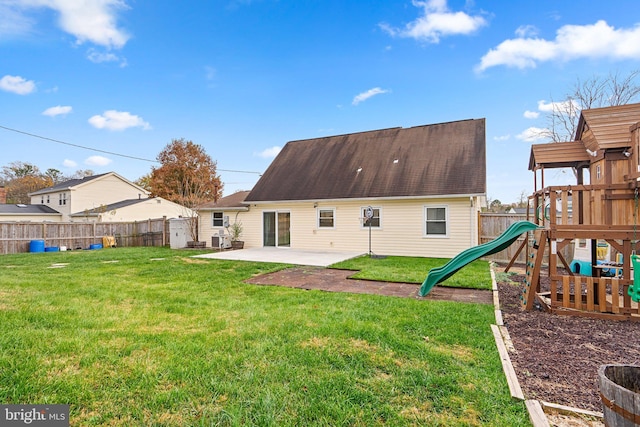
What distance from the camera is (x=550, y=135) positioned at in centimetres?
1625

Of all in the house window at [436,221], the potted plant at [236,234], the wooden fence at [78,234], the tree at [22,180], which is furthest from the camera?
the tree at [22,180]

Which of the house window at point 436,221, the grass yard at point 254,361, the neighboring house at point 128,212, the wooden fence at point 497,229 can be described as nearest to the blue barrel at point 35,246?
the neighboring house at point 128,212

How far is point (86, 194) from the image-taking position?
2600cm

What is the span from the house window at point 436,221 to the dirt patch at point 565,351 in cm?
657

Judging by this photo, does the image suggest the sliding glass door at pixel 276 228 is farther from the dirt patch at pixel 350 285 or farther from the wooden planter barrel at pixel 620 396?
the wooden planter barrel at pixel 620 396

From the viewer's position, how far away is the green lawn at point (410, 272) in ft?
22.5

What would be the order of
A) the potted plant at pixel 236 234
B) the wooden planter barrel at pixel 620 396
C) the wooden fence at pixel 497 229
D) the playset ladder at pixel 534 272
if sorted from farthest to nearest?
the potted plant at pixel 236 234 < the wooden fence at pixel 497 229 < the playset ladder at pixel 534 272 < the wooden planter barrel at pixel 620 396

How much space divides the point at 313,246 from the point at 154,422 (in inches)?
464

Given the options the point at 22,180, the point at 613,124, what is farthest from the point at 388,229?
the point at 22,180

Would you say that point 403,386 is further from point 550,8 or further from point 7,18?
point 7,18

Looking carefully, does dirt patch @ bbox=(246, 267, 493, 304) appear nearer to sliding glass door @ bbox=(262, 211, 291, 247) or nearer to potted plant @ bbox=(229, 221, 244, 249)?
sliding glass door @ bbox=(262, 211, 291, 247)

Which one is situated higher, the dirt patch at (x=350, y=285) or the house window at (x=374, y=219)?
the house window at (x=374, y=219)

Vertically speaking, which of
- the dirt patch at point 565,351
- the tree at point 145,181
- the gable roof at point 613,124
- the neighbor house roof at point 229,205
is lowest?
the dirt patch at point 565,351

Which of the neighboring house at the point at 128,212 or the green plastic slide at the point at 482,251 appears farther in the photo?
the neighboring house at the point at 128,212
